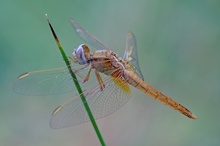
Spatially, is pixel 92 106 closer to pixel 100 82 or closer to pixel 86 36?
pixel 100 82

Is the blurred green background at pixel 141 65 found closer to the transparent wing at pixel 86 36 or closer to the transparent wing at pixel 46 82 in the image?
the transparent wing at pixel 86 36

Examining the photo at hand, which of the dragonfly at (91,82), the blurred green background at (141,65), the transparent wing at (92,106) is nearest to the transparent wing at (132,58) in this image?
the dragonfly at (91,82)

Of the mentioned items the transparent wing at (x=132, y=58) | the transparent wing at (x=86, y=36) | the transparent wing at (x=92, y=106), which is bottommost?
the transparent wing at (x=92, y=106)

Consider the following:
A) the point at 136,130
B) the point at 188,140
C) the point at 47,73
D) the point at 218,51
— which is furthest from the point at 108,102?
the point at 218,51

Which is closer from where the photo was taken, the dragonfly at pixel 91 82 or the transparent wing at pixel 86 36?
the dragonfly at pixel 91 82

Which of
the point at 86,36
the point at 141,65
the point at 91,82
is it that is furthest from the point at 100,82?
the point at 141,65
